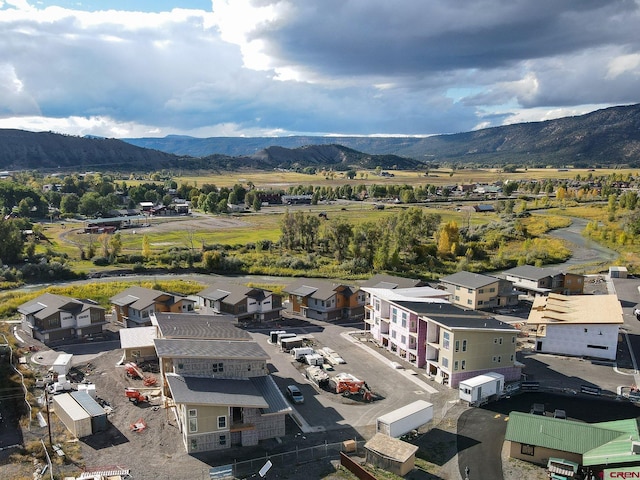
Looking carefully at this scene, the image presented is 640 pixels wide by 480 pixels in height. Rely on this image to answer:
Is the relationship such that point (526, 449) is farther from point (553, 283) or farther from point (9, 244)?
point (9, 244)

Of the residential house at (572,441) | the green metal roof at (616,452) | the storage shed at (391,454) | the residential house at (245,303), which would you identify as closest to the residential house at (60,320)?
the residential house at (245,303)

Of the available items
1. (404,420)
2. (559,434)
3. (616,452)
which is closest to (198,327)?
(404,420)

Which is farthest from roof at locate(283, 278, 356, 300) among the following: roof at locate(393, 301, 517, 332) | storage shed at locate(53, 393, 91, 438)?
storage shed at locate(53, 393, 91, 438)

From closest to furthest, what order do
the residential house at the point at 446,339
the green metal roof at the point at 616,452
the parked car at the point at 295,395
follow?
the green metal roof at the point at 616,452, the parked car at the point at 295,395, the residential house at the point at 446,339

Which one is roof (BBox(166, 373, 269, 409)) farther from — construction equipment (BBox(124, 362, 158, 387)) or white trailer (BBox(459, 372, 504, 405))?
white trailer (BBox(459, 372, 504, 405))

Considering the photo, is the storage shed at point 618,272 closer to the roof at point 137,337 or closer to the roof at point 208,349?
the roof at point 208,349

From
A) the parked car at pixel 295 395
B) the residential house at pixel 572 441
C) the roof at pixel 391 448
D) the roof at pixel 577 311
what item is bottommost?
the parked car at pixel 295 395
